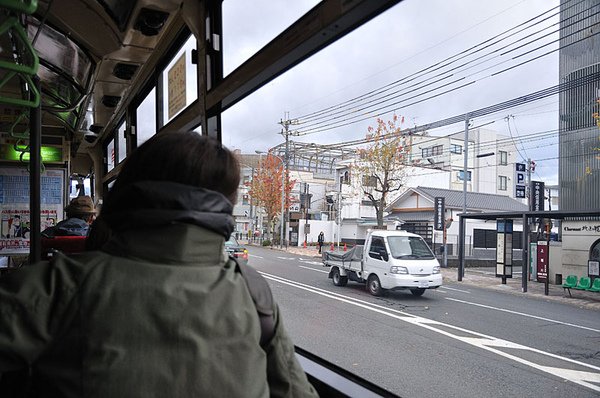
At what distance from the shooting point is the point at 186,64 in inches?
114

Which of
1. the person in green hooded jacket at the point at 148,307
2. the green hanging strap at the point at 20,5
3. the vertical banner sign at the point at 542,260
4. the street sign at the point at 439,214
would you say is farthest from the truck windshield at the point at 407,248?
the person in green hooded jacket at the point at 148,307

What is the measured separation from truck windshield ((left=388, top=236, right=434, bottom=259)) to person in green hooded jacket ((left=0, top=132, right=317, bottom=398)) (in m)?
10.3

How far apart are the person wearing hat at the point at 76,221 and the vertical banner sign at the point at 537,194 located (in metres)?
16.1

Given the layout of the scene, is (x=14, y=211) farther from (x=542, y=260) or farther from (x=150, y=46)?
(x=542, y=260)

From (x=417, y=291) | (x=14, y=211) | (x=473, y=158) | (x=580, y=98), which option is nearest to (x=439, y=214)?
(x=417, y=291)

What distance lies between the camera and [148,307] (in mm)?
747

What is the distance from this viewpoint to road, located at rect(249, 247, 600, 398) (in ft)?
15.2

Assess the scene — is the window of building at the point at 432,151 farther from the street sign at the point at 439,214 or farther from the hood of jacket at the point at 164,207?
the hood of jacket at the point at 164,207

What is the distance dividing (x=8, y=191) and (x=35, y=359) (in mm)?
3752

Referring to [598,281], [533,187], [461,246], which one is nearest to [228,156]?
[598,281]

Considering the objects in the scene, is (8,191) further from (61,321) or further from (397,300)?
(397,300)

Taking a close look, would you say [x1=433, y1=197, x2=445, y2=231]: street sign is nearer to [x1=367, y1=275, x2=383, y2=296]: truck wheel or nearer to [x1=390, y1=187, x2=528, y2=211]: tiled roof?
[x1=390, y1=187, x2=528, y2=211]: tiled roof

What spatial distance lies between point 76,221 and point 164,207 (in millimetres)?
2488

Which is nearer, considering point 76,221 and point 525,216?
point 76,221
